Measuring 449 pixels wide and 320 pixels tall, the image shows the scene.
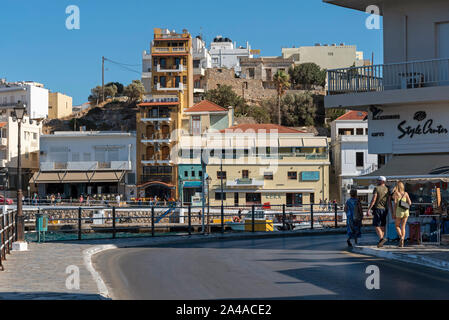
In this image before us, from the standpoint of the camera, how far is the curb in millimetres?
14125

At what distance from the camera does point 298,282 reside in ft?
39.2

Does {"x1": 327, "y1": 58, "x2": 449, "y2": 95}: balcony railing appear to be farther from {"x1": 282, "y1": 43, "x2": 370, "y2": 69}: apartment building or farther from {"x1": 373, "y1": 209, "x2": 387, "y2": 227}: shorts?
{"x1": 282, "y1": 43, "x2": 370, "y2": 69}: apartment building

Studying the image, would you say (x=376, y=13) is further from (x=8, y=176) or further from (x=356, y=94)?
(x=8, y=176)

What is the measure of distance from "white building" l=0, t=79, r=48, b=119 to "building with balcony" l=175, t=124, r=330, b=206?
36.0 meters

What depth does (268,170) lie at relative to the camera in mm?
75250

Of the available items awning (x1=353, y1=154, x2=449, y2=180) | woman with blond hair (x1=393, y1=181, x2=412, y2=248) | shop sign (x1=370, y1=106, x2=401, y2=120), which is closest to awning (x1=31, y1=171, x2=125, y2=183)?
shop sign (x1=370, y1=106, x2=401, y2=120)

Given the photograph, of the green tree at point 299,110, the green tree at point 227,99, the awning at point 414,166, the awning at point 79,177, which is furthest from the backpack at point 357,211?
the green tree at point 227,99

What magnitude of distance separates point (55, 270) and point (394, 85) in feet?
44.8

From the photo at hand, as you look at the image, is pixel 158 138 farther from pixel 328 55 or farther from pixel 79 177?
pixel 328 55

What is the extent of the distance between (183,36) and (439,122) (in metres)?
76.3

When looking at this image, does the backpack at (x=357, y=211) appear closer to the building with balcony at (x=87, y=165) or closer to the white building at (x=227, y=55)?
the building with balcony at (x=87, y=165)

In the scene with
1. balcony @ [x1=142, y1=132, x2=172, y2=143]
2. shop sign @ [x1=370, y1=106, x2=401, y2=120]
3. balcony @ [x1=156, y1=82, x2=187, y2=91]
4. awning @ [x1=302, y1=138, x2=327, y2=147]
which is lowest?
shop sign @ [x1=370, y1=106, x2=401, y2=120]

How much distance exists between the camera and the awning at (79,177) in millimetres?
78312
